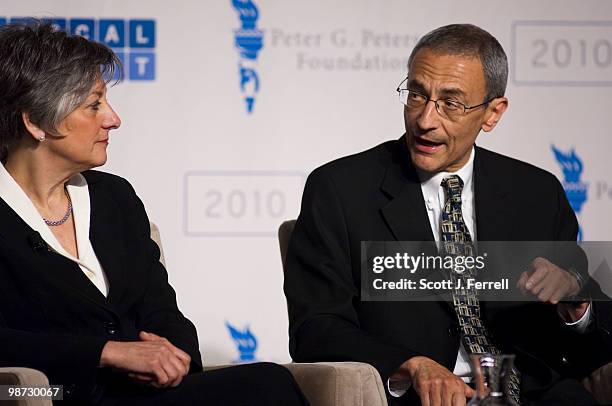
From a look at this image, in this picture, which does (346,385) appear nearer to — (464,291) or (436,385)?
(436,385)

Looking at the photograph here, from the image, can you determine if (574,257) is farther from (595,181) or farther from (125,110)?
(125,110)

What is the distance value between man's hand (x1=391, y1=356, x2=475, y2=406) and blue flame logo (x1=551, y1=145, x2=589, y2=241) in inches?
90.6

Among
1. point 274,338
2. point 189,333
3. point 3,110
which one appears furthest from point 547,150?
point 3,110

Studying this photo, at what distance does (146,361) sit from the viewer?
8.35 ft

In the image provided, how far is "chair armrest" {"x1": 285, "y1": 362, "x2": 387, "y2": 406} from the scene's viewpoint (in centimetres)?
258

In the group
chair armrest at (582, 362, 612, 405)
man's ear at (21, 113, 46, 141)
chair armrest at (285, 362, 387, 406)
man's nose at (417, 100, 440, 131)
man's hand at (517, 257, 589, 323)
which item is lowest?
chair armrest at (582, 362, 612, 405)

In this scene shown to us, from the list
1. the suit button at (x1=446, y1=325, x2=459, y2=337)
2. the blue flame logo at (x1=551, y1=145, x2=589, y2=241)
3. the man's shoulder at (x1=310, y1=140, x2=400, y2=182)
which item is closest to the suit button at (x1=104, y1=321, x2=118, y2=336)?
the man's shoulder at (x1=310, y1=140, x2=400, y2=182)

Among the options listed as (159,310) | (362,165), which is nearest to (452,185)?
(362,165)

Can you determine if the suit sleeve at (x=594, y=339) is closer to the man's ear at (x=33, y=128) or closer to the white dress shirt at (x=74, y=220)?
the white dress shirt at (x=74, y=220)

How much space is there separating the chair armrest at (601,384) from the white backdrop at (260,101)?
1.84 m

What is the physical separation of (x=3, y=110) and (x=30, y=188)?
22cm

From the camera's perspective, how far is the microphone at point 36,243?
2725 millimetres

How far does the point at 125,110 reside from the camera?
→ 459cm

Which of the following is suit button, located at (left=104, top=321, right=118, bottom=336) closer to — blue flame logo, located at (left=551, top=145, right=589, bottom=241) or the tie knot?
the tie knot
